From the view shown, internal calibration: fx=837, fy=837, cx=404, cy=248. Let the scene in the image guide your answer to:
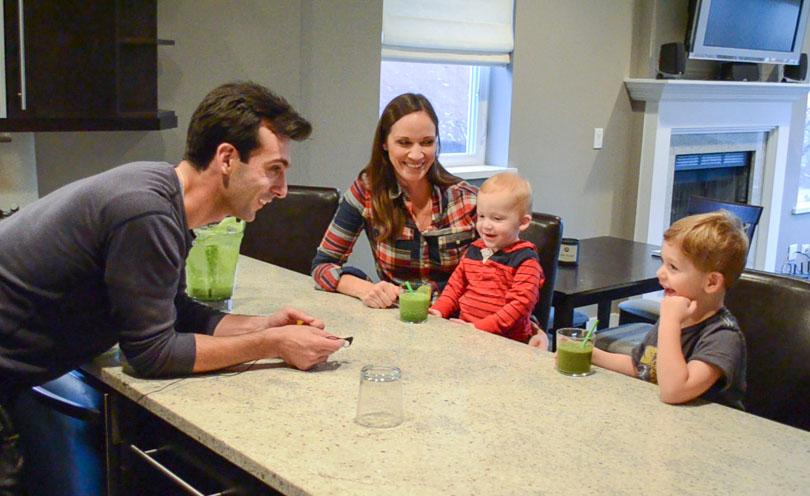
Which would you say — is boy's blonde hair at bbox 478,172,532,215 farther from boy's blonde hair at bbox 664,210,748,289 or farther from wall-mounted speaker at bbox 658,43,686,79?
wall-mounted speaker at bbox 658,43,686,79

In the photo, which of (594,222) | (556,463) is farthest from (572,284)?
(594,222)

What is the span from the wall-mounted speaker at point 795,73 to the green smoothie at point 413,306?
470 cm

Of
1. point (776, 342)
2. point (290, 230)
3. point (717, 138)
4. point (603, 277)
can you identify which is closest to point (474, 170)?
point (603, 277)

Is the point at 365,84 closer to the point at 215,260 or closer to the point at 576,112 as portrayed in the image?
the point at 576,112

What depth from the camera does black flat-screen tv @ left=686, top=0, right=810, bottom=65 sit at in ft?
16.4

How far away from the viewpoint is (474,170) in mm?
4410

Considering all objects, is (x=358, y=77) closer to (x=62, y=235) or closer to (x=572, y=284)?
(x=572, y=284)

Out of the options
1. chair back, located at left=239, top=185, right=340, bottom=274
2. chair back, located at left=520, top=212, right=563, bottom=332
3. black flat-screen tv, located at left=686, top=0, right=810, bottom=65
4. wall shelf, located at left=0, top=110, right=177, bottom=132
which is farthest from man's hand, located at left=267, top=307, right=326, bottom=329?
black flat-screen tv, located at left=686, top=0, right=810, bottom=65

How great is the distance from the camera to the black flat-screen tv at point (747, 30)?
498cm

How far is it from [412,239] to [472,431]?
1101 millimetres

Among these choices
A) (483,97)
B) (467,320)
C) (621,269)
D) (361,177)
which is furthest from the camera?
(483,97)

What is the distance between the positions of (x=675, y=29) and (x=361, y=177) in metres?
3.39

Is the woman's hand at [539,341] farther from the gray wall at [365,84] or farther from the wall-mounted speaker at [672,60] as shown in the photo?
the wall-mounted speaker at [672,60]

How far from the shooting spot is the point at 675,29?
5.14m
